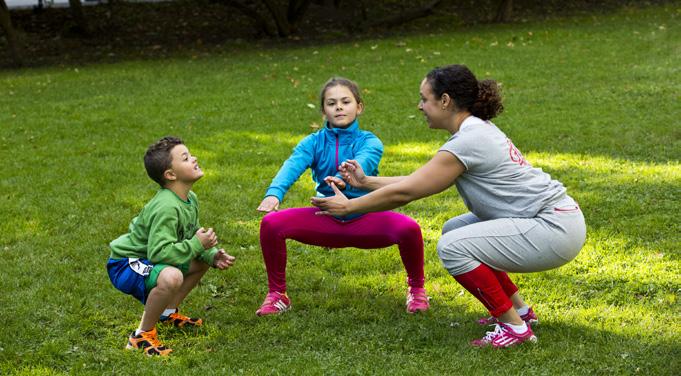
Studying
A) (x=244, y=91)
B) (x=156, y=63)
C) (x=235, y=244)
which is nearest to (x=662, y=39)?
(x=244, y=91)

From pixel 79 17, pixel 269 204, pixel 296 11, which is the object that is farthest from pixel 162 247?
pixel 79 17

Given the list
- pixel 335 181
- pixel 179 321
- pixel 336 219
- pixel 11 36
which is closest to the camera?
pixel 335 181

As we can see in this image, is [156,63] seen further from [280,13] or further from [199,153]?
[199,153]

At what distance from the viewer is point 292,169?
470 cm

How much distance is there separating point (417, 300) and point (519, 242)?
93 centimetres

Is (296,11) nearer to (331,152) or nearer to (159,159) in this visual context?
(331,152)

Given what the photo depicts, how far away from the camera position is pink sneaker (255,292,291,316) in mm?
4773

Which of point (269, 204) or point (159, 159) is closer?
point (159, 159)

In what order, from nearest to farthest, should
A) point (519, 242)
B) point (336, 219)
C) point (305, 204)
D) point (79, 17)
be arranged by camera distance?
point (519, 242) → point (336, 219) → point (305, 204) → point (79, 17)

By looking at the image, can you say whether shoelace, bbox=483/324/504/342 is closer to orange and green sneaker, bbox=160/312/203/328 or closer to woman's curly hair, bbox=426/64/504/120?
woman's curly hair, bbox=426/64/504/120

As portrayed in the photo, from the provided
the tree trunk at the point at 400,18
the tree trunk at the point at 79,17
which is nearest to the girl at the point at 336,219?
the tree trunk at the point at 400,18

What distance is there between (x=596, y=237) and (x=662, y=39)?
9805 mm

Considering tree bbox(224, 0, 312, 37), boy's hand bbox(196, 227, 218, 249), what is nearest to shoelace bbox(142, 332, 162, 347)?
boy's hand bbox(196, 227, 218, 249)

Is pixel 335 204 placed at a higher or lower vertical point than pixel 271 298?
higher
